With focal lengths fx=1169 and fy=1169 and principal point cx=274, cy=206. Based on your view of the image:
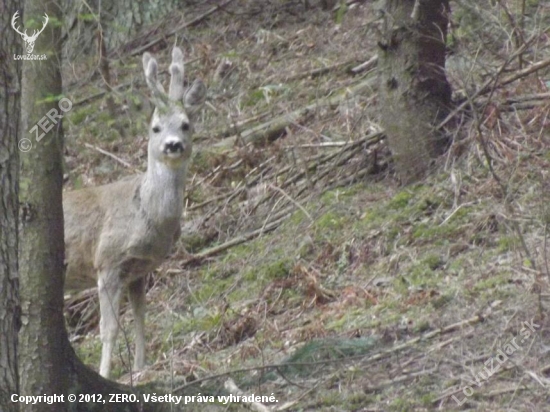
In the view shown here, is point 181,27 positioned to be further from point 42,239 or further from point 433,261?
point 42,239

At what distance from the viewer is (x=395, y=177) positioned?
10336mm

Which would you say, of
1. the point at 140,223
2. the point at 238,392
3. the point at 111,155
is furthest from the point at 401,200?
the point at 111,155

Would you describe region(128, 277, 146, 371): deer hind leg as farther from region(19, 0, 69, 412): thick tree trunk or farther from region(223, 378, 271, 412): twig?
region(19, 0, 69, 412): thick tree trunk

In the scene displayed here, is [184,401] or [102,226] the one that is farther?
[102,226]

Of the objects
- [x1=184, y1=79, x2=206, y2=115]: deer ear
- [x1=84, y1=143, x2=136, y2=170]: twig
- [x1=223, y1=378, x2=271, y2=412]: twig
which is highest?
[x1=184, y1=79, x2=206, y2=115]: deer ear

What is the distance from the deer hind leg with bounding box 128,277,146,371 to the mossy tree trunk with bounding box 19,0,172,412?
83.0 inches

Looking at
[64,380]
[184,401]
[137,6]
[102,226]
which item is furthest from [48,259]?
[137,6]

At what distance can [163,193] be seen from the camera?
9164 millimetres

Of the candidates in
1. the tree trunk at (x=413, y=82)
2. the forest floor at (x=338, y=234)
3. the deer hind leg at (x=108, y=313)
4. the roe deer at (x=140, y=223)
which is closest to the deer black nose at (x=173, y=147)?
the roe deer at (x=140, y=223)

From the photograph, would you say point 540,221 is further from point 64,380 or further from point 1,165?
point 1,165

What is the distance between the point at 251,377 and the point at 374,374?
0.80m

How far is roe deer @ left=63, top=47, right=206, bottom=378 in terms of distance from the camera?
8984 mm

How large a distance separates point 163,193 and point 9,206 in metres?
4.77

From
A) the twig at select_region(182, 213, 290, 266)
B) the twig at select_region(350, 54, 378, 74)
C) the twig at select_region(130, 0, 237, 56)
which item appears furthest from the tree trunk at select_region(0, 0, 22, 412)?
the twig at select_region(130, 0, 237, 56)
